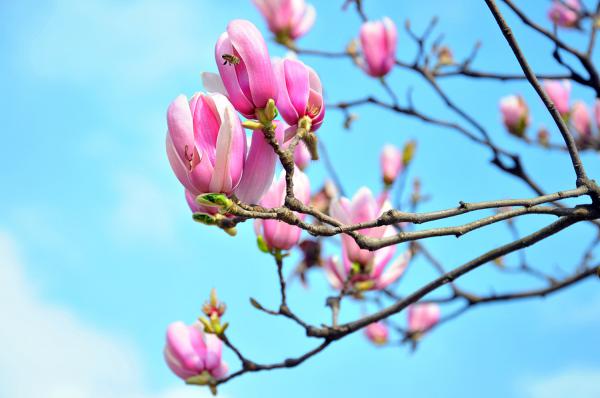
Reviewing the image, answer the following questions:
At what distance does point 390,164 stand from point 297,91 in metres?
1.72

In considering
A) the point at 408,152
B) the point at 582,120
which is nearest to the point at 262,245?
the point at 408,152

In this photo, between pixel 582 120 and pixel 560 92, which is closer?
pixel 560 92

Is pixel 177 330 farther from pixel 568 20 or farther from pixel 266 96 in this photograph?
pixel 568 20

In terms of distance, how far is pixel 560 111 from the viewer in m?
3.67

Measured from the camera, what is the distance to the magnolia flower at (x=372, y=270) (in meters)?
1.87

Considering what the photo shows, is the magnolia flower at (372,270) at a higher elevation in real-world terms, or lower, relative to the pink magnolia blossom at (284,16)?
lower

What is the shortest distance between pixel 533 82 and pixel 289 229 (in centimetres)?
72

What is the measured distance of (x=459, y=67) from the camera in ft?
7.64

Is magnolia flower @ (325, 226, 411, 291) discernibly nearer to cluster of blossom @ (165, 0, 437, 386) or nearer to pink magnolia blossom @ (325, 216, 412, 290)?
pink magnolia blossom @ (325, 216, 412, 290)

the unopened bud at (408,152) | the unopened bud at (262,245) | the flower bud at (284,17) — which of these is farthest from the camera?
the flower bud at (284,17)

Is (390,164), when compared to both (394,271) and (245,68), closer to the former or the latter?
(394,271)

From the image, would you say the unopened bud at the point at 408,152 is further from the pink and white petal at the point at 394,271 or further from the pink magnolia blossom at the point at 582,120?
the pink magnolia blossom at the point at 582,120

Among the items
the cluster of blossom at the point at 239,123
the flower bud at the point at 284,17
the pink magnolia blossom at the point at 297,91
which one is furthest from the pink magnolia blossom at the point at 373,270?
the flower bud at the point at 284,17

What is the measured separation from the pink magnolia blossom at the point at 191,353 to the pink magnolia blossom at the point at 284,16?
5.63ft
